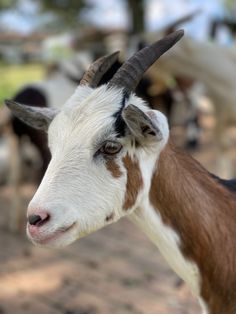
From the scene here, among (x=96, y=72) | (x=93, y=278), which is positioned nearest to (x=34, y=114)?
(x=96, y=72)

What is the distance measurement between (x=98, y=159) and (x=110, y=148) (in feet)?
0.22

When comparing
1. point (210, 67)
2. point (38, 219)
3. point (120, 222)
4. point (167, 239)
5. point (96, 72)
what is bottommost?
point (120, 222)

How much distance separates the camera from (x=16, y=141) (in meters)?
5.97

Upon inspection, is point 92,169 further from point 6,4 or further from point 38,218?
point 6,4

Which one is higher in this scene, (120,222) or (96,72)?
(96,72)

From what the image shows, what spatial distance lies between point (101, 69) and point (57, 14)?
42.9 ft

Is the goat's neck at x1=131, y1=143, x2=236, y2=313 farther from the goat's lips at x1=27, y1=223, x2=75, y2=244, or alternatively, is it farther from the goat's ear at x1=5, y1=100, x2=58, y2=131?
the goat's ear at x1=5, y1=100, x2=58, y2=131

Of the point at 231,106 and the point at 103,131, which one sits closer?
the point at 103,131

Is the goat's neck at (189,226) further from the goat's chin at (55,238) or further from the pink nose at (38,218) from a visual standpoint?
the pink nose at (38,218)

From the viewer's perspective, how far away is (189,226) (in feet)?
7.72

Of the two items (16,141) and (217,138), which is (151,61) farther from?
(217,138)

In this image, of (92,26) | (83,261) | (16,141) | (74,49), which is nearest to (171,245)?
(83,261)

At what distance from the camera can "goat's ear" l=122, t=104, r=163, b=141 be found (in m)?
2.04

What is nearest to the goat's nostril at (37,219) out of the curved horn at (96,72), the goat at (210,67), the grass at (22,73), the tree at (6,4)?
the curved horn at (96,72)
